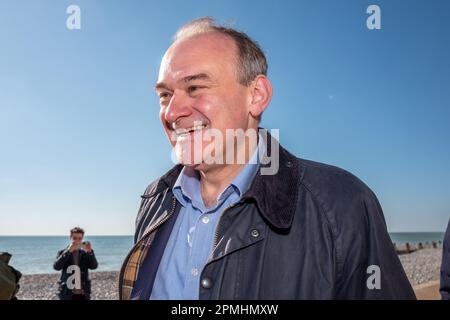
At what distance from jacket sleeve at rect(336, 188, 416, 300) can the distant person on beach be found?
20.0 ft

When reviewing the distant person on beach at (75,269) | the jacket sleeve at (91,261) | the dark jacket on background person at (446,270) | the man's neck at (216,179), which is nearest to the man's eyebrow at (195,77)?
the man's neck at (216,179)

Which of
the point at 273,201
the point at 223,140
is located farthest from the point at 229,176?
the point at 273,201

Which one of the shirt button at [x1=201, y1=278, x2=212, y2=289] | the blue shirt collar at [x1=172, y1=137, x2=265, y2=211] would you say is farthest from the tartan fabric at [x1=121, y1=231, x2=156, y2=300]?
the shirt button at [x1=201, y1=278, x2=212, y2=289]

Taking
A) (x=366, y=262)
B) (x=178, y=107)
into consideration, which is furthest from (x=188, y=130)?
(x=366, y=262)

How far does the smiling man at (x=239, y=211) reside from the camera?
156 cm

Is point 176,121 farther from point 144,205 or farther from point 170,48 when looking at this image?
point 144,205

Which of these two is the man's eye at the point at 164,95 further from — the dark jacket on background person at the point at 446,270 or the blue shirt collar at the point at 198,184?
the dark jacket on background person at the point at 446,270

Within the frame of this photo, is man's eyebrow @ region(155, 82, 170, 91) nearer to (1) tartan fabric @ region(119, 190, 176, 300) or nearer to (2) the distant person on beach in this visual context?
(1) tartan fabric @ region(119, 190, 176, 300)

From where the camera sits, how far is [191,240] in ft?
5.90

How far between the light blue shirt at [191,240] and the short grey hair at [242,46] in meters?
0.42

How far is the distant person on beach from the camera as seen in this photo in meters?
6.73

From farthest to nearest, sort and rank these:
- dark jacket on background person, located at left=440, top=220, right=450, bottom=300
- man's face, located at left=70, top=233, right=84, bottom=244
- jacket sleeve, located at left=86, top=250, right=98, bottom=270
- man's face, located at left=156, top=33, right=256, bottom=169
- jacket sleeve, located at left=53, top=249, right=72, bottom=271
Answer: man's face, located at left=70, top=233, right=84, bottom=244 → jacket sleeve, located at left=86, top=250, right=98, bottom=270 → jacket sleeve, located at left=53, top=249, right=72, bottom=271 → dark jacket on background person, located at left=440, top=220, right=450, bottom=300 → man's face, located at left=156, top=33, right=256, bottom=169

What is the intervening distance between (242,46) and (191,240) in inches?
42.6

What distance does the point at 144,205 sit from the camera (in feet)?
7.54
